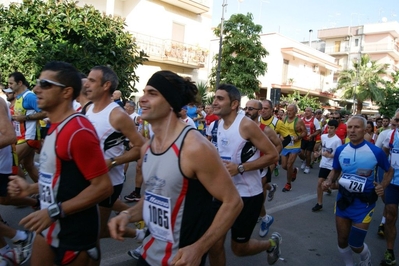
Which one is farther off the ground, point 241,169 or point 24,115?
point 24,115

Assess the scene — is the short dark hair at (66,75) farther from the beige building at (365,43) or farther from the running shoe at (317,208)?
the beige building at (365,43)

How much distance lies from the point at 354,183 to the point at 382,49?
59405 millimetres

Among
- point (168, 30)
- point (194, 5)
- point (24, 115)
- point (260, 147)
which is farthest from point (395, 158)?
point (194, 5)

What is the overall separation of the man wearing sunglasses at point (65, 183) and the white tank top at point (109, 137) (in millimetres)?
1028

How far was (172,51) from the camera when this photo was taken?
70.0ft

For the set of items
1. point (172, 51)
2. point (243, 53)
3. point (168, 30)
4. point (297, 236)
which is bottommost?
point (297, 236)

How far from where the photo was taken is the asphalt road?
4438mm

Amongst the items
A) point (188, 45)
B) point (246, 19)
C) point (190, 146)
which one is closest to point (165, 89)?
point (190, 146)

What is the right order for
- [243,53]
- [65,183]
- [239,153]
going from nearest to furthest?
[65,183] < [239,153] < [243,53]

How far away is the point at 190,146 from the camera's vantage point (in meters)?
2.03

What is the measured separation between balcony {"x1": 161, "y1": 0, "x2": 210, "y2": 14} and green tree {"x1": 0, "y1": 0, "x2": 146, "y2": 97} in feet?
33.3

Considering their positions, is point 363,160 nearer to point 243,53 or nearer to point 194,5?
point 194,5

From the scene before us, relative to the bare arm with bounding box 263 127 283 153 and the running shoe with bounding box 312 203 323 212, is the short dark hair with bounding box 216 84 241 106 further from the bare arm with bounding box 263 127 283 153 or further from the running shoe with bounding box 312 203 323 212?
the running shoe with bounding box 312 203 323 212

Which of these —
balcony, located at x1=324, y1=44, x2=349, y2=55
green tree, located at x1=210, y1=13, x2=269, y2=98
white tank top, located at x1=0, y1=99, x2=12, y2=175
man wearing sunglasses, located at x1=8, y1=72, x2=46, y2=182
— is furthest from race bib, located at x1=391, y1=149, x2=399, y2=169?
balcony, located at x1=324, y1=44, x2=349, y2=55
